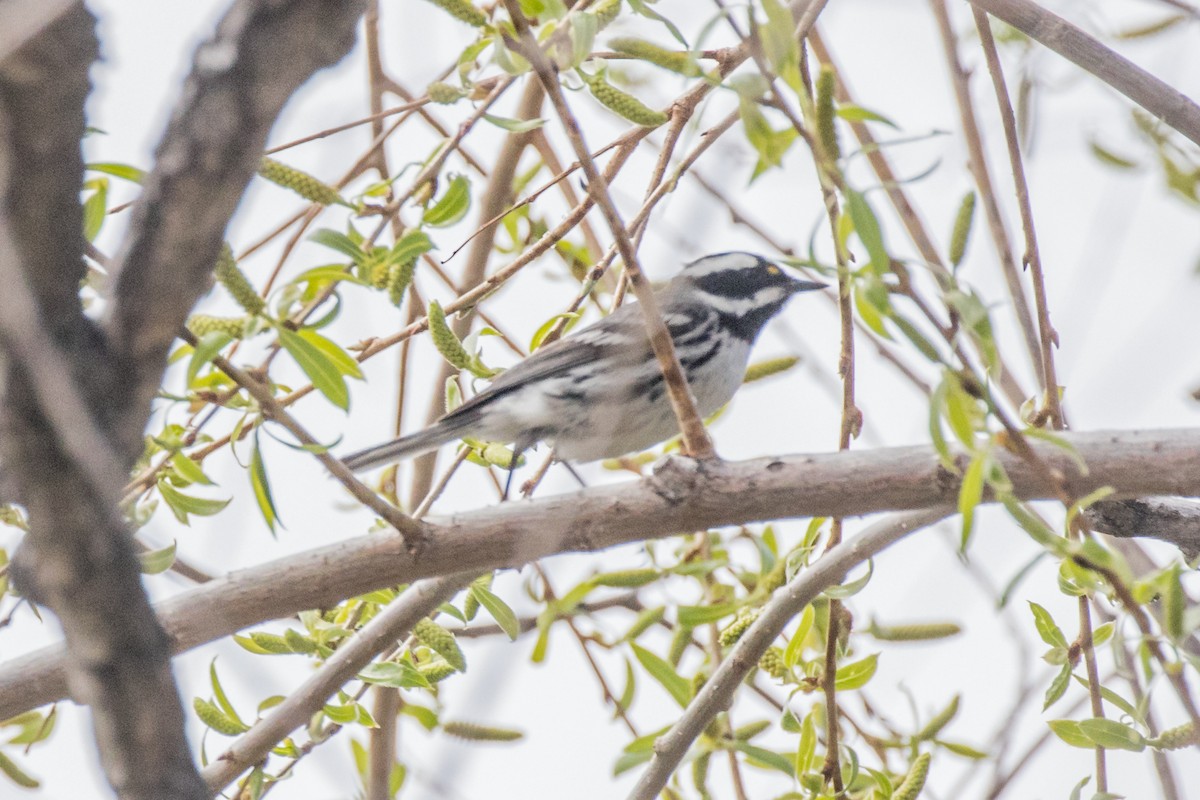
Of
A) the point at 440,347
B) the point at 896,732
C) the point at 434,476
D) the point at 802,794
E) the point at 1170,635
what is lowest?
the point at 1170,635

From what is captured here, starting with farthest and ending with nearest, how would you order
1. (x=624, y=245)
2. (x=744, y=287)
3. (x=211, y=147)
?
(x=744, y=287) → (x=624, y=245) → (x=211, y=147)

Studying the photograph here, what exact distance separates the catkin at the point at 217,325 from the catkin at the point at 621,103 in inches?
34.1

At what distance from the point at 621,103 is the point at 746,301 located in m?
2.72

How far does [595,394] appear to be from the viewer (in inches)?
173

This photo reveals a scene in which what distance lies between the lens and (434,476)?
15.3ft

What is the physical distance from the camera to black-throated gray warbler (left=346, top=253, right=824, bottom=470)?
4.06m

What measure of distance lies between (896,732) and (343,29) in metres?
2.69

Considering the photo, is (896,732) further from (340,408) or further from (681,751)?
(340,408)

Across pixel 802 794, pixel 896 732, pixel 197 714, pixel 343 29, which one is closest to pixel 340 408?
pixel 343 29

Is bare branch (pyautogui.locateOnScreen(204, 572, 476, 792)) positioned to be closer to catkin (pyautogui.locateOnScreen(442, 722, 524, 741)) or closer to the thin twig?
the thin twig

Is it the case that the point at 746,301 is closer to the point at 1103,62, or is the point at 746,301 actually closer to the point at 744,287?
the point at 744,287

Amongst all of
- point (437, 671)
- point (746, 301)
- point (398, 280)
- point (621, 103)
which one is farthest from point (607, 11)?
point (746, 301)

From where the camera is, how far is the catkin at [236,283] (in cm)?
205

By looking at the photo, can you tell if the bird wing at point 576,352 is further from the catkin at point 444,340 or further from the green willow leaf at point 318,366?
the green willow leaf at point 318,366
